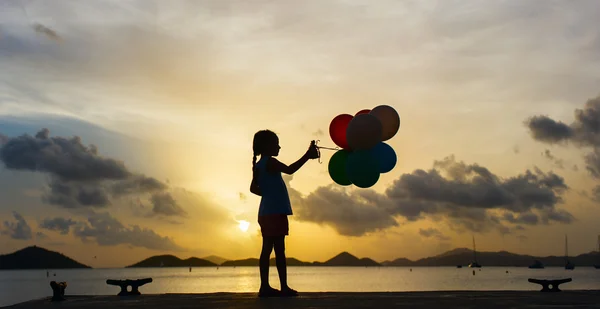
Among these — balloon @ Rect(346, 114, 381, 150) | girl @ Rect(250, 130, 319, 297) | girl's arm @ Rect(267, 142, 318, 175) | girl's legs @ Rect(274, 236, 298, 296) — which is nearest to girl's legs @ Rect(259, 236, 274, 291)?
girl @ Rect(250, 130, 319, 297)

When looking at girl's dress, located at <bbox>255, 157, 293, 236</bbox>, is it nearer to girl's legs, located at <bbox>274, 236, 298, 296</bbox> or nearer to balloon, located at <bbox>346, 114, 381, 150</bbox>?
girl's legs, located at <bbox>274, 236, 298, 296</bbox>

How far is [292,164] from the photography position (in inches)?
444

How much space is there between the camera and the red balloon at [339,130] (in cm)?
1305

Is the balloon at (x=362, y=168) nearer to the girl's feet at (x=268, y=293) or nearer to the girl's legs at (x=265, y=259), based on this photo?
the girl's legs at (x=265, y=259)

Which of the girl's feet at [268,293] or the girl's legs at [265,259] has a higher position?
the girl's legs at [265,259]

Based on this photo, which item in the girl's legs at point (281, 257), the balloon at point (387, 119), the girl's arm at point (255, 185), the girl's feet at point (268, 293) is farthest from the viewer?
the balloon at point (387, 119)

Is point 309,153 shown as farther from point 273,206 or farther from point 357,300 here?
point 357,300

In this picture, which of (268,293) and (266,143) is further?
(266,143)

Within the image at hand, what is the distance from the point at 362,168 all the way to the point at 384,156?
0.89m

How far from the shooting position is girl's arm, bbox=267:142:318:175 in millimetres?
11109

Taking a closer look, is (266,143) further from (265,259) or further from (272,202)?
(265,259)

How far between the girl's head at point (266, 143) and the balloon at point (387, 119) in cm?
230

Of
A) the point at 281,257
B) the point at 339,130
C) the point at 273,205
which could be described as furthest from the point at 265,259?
the point at 339,130

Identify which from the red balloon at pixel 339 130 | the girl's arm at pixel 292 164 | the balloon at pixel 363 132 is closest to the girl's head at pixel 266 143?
the girl's arm at pixel 292 164
